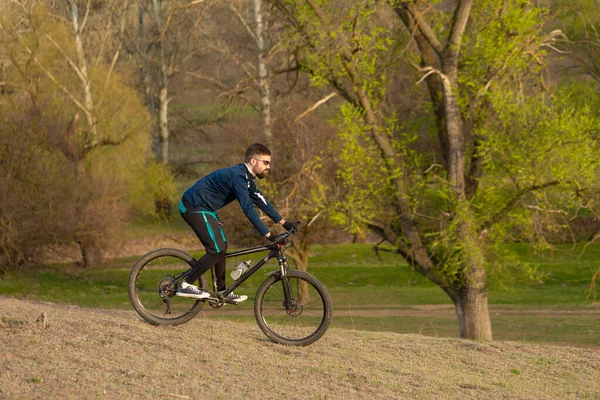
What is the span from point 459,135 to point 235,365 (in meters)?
11.5

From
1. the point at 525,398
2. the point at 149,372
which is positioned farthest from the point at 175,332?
the point at 525,398

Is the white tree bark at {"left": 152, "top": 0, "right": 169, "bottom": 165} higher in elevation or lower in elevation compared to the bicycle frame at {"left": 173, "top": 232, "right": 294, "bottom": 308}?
higher

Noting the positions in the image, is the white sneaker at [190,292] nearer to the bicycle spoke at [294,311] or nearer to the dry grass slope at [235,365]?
the dry grass slope at [235,365]

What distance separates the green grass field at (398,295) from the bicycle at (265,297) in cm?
1000

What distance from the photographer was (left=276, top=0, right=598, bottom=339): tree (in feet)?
56.1

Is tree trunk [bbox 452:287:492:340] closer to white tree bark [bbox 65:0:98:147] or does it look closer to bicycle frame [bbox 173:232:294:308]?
bicycle frame [bbox 173:232:294:308]

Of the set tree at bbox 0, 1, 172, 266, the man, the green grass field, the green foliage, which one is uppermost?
tree at bbox 0, 1, 172, 266

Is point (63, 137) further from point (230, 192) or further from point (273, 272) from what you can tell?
point (273, 272)

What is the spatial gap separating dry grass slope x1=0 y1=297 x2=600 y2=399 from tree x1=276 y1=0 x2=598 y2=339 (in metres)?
7.11

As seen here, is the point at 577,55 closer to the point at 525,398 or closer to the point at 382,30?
the point at 382,30

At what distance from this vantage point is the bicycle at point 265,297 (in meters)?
A: 8.58

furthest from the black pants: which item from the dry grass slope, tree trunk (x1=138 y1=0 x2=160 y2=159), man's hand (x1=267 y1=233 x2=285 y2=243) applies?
tree trunk (x1=138 y1=0 x2=160 y2=159)

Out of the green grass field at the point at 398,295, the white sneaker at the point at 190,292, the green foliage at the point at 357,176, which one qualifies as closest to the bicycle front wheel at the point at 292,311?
the white sneaker at the point at 190,292

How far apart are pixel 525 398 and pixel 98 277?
1217 inches
